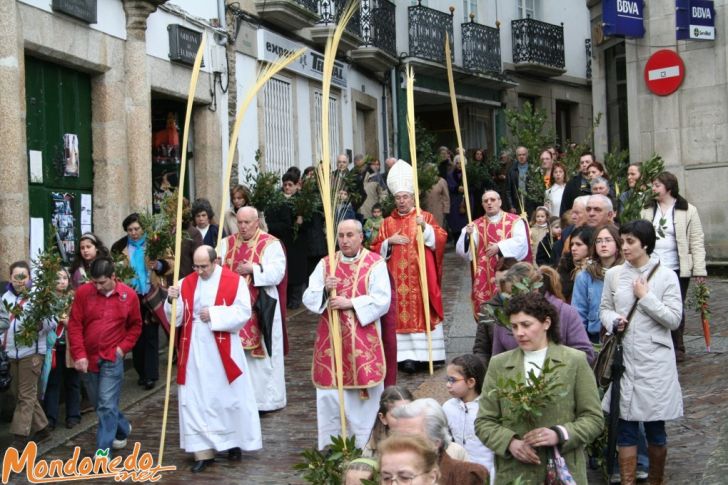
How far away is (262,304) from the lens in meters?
10.6

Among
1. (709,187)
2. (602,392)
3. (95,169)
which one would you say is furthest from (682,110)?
(602,392)

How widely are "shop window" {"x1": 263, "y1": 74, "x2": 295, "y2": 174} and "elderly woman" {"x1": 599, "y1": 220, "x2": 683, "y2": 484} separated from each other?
1189cm

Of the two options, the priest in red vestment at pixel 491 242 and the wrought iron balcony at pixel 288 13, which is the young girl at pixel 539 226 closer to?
the priest in red vestment at pixel 491 242

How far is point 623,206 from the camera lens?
35.0 ft

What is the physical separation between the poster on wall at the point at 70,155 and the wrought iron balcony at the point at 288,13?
5647mm

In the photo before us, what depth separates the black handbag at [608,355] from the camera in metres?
→ 7.35

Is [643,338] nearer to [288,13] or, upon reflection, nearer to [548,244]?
[548,244]

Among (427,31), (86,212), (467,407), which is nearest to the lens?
(467,407)

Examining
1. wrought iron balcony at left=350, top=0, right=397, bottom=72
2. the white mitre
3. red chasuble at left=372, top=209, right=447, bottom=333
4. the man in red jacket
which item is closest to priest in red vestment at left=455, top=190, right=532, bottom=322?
red chasuble at left=372, top=209, right=447, bottom=333

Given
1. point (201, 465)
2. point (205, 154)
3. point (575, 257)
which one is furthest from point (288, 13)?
point (201, 465)

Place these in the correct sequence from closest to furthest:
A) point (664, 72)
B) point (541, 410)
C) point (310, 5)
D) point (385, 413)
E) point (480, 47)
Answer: point (541, 410)
point (385, 413)
point (664, 72)
point (310, 5)
point (480, 47)

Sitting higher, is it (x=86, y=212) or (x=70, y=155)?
(x=70, y=155)

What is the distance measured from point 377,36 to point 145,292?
13.2 meters

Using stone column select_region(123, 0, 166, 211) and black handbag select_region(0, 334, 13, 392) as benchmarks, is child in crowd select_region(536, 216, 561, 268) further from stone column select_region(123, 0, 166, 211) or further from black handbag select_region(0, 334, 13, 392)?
stone column select_region(123, 0, 166, 211)
